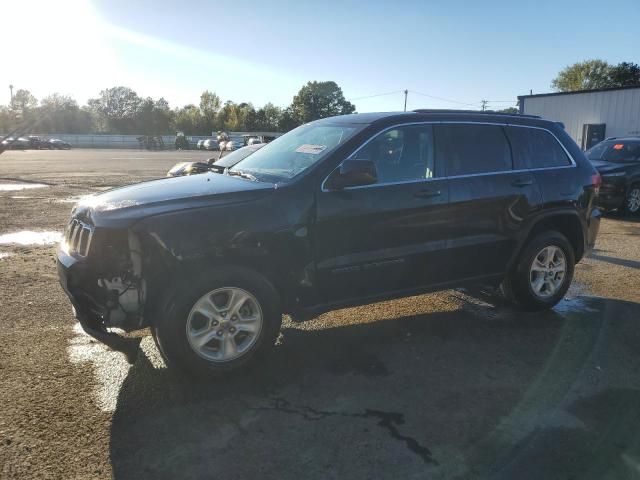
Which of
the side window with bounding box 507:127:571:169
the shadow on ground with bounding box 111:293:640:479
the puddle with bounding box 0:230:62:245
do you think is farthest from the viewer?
the puddle with bounding box 0:230:62:245

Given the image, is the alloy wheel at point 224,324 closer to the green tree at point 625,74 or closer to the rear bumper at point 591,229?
the rear bumper at point 591,229

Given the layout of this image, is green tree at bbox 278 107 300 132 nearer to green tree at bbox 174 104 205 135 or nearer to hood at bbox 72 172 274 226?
green tree at bbox 174 104 205 135

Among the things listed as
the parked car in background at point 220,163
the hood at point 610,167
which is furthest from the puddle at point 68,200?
the hood at point 610,167

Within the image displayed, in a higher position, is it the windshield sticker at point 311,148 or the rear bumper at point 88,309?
the windshield sticker at point 311,148

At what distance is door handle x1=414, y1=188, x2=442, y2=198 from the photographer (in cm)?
452

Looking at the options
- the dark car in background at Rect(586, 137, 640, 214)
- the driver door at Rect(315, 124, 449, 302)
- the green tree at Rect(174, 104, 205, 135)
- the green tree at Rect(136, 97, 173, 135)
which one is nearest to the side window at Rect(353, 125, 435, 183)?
the driver door at Rect(315, 124, 449, 302)

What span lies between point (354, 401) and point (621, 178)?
35.0ft

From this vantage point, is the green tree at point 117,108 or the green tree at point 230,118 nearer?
the green tree at point 230,118

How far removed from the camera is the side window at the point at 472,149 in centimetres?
480

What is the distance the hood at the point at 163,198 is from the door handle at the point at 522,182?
2460mm

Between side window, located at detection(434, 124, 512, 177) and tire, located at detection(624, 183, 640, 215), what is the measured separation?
8.46m

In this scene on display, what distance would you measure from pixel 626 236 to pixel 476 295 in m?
5.23

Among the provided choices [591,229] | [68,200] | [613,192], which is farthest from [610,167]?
[68,200]

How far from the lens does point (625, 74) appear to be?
7131 centimetres
